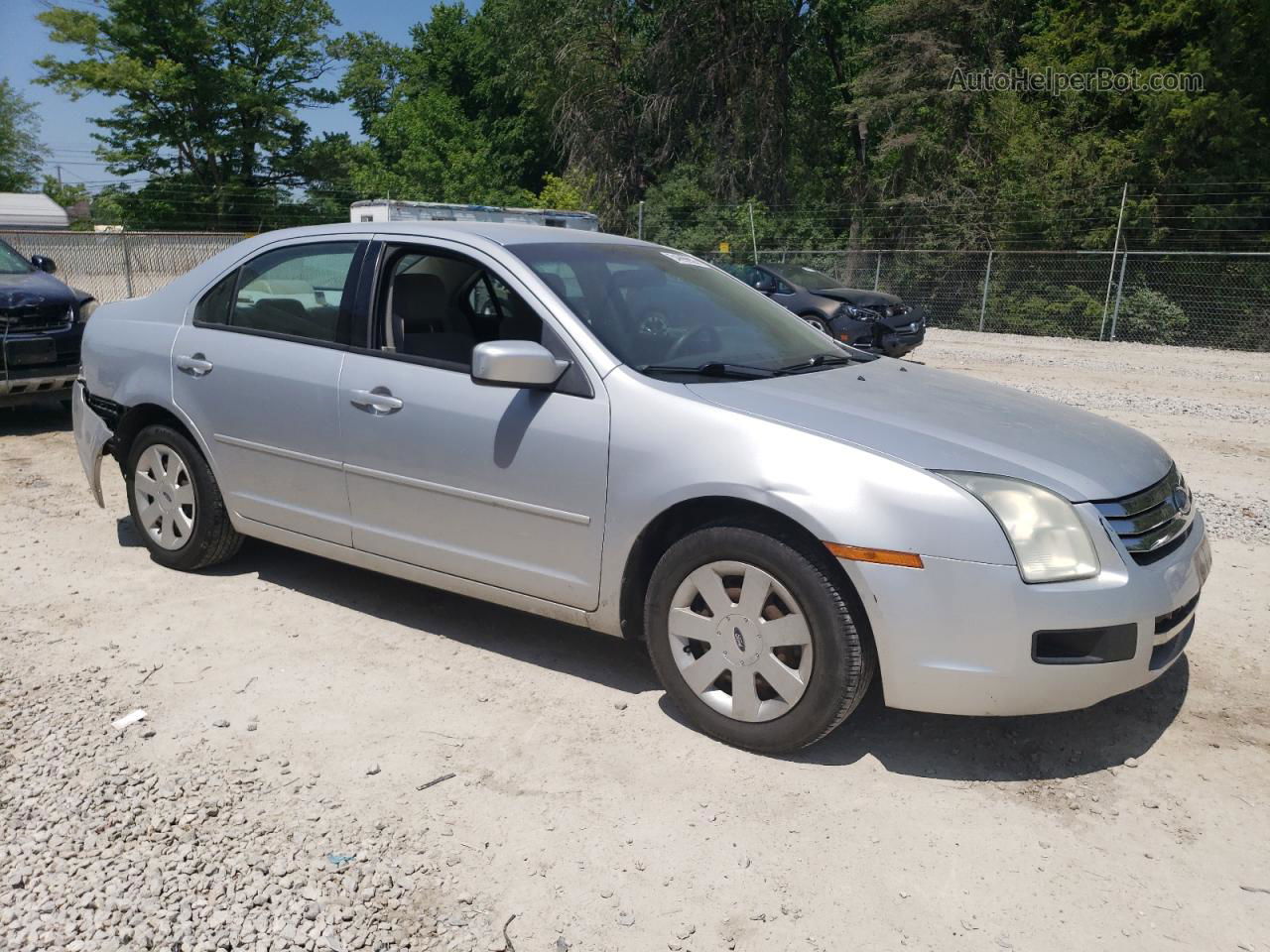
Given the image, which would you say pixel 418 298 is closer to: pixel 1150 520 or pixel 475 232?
pixel 475 232

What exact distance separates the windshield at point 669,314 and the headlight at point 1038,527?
1.05m

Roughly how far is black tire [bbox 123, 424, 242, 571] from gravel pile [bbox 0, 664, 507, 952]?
1598mm

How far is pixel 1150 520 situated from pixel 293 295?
358 centimetres

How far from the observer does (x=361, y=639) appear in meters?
4.43

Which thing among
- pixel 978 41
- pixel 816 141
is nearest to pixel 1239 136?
pixel 978 41

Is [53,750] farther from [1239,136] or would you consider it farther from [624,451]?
[1239,136]

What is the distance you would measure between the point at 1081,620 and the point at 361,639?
2826 mm

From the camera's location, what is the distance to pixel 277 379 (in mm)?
4512

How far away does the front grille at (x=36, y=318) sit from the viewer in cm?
843

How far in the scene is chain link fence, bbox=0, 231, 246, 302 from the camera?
63.2 feet

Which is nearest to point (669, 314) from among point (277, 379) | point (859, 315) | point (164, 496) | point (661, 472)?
point (661, 472)

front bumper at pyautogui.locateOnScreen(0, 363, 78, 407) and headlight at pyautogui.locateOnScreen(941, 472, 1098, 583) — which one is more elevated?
headlight at pyautogui.locateOnScreen(941, 472, 1098, 583)

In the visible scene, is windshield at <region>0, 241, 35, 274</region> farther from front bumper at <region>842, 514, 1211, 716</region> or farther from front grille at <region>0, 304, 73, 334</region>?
front bumper at <region>842, 514, 1211, 716</region>

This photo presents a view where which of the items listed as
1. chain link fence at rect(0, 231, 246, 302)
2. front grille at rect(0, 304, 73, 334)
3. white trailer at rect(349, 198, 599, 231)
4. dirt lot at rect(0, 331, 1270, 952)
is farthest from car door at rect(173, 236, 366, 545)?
chain link fence at rect(0, 231, 246, 302)
